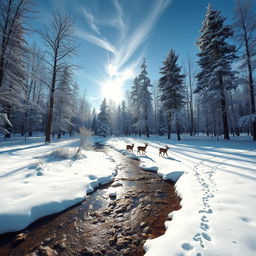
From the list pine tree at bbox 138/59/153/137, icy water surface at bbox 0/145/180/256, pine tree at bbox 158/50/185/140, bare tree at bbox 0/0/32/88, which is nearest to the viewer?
icy water surface at bbox 0/145/180/256

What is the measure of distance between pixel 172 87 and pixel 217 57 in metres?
6.82

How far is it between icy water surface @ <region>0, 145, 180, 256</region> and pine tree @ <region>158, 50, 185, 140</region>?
1732 cm

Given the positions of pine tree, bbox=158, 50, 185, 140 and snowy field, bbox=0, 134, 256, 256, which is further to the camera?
pine tree, bbox=158, 50, 185, 140

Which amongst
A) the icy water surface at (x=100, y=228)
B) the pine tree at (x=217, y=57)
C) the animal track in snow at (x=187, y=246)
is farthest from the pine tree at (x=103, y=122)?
the animal track in snow at (x=187, y=246)

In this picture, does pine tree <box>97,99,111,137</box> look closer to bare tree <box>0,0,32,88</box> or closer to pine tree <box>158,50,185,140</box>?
pine tree <box>158,50,185,140</box>

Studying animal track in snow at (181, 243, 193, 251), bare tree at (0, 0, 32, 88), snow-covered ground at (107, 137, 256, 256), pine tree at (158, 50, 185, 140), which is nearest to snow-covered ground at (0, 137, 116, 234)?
snow-covered ground at (107, 137, 256, 256)

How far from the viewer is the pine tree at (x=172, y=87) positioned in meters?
21.3

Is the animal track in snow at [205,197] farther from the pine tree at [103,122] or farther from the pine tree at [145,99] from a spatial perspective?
the pine tree at [103,122]

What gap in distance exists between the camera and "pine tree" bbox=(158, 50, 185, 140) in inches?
840

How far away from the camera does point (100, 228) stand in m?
3.36

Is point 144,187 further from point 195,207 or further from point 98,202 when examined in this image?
point 195,207

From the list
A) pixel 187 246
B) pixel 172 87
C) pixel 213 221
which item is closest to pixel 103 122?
pixel 172 87

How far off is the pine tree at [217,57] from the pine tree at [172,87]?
172 inches

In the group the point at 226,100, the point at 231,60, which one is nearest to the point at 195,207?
the point at 226,100
